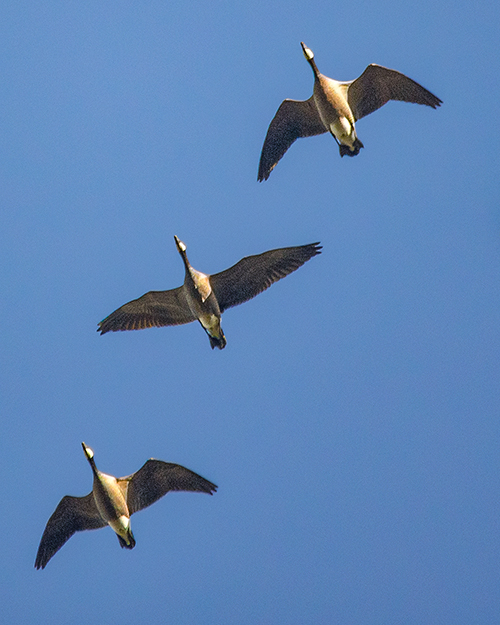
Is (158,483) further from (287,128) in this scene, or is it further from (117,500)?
(287,128)

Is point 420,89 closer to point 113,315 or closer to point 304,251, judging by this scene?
point 304,251

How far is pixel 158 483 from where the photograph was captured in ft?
41.9

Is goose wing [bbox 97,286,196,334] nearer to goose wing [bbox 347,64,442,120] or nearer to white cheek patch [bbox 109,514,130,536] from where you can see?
white cheek patch [bbox 109,514,130,536]

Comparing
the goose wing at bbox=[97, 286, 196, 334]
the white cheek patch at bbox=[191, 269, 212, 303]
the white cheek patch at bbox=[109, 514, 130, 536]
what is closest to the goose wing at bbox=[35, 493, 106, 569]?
the white cheek patch at bbox=[109, 514, 130, 536]

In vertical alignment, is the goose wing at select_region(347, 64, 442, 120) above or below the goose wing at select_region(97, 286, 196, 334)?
above

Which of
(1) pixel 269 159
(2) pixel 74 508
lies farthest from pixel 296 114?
(2) pixel 74 508

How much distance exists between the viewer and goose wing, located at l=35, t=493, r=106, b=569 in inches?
508

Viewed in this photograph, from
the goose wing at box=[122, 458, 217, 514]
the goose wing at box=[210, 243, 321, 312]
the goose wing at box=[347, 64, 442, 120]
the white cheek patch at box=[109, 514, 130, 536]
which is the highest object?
the goose wing at box=[347, 64, 442, 120]

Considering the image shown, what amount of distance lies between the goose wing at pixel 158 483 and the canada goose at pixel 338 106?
201 inches

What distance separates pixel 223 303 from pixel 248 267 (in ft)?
2.34

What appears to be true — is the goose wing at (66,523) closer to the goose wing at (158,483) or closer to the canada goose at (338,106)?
the goose wing at (158,483)

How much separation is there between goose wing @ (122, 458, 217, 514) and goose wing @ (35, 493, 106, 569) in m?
0.66

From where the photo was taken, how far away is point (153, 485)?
1276cm

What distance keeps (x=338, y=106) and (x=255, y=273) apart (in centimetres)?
288
